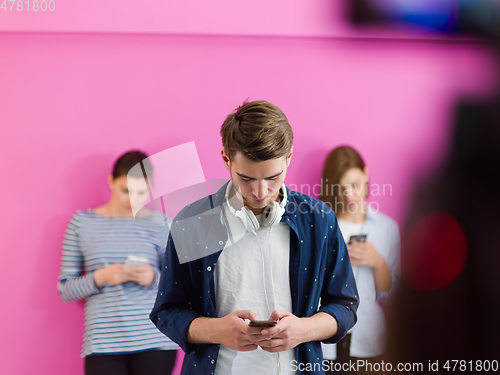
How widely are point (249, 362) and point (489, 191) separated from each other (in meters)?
1.61

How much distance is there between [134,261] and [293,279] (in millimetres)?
951

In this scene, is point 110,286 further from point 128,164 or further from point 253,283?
point 253,283

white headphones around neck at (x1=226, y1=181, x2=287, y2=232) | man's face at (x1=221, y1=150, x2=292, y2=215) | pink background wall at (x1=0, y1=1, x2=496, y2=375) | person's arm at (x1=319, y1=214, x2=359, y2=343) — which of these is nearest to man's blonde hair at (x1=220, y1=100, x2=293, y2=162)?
man's face at (x1=221, y1=150, x2=292, y2=215)

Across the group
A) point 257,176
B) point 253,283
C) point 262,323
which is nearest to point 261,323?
point 262,323

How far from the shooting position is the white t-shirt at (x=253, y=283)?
98 cm

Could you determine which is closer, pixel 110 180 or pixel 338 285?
pixel 338 285

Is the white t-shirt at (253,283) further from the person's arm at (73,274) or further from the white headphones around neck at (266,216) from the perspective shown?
the person's arm at (73,274)

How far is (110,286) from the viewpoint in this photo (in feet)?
5.64

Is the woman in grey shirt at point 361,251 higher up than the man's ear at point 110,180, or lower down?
lower down

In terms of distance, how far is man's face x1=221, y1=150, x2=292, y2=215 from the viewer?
37.1 inches

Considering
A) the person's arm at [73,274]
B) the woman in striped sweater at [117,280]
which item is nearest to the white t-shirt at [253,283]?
the woman in striped sweater at [117,280]

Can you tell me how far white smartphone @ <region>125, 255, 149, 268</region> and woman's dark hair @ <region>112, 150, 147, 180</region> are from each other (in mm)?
345

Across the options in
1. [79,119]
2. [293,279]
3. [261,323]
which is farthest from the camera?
[79,119]

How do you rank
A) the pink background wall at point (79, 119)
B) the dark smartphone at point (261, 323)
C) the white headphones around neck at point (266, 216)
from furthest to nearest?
the pink background wall at point (79, 119), the white headphones around neck at point (266, 216), the dark smartphone at point (261, 323)
